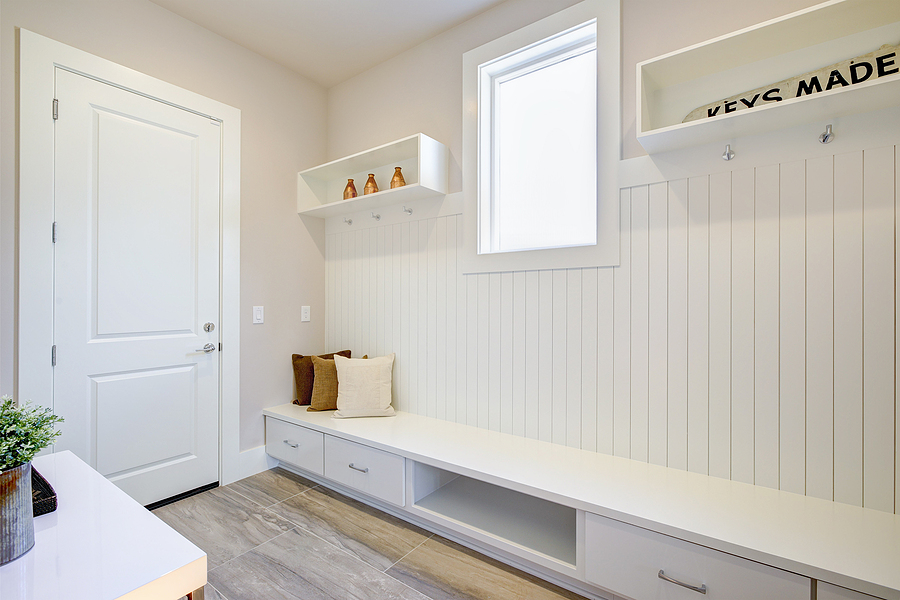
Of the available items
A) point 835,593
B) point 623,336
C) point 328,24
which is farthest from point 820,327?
point 328,24

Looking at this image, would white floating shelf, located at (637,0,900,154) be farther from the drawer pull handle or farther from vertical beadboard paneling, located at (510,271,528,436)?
the drawer pull handle

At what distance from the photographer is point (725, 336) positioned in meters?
1.69

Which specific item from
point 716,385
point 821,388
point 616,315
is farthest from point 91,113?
point 821,388

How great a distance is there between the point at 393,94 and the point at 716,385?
2.47 meters

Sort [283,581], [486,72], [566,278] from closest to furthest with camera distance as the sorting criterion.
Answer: [283,581] < [566,278] < [486,72]

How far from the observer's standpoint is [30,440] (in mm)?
827

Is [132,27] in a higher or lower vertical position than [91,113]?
higher

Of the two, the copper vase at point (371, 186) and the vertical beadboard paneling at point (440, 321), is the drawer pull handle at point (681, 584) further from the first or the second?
the copper vase at point (371, 186)

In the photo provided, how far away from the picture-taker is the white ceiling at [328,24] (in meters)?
2.32

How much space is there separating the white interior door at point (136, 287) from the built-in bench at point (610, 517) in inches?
30.1

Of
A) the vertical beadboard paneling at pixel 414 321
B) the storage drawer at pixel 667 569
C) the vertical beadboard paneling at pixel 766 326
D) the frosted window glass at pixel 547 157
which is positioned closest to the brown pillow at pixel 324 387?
the vertical beadboard paneling at pixel 414 321

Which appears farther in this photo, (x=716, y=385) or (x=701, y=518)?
(x=716, y=385)

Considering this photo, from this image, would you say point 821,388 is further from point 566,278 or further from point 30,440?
point 30,440

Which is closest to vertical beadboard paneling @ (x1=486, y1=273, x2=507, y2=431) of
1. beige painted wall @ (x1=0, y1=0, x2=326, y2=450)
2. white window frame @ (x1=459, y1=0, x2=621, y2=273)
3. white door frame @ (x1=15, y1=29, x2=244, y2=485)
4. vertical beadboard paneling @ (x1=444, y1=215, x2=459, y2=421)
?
white window frame @ (x1=459, y1=0, x2=621, y2=273)
